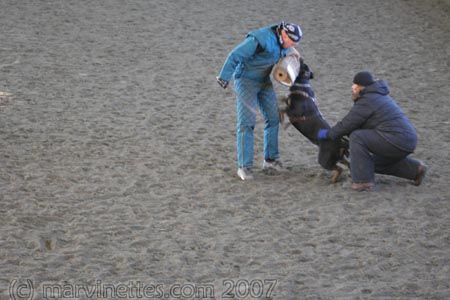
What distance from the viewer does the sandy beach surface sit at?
5984mm

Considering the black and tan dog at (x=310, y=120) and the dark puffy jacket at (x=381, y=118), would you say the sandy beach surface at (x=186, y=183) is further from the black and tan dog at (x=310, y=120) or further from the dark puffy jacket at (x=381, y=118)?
the dark puffy jacket at (x=381, y=118)

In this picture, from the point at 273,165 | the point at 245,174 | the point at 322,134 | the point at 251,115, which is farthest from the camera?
the point at 273,165

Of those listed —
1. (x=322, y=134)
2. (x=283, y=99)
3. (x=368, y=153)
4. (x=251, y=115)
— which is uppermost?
(x=283, y=99)

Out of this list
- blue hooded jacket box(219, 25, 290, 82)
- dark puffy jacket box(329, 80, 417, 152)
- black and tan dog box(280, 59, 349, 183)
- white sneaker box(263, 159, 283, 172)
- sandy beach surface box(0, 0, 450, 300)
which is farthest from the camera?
white sneaker box(263, 159, 283, 172)

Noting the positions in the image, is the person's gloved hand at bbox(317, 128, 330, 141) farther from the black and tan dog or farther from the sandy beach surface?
the sandy beach surface

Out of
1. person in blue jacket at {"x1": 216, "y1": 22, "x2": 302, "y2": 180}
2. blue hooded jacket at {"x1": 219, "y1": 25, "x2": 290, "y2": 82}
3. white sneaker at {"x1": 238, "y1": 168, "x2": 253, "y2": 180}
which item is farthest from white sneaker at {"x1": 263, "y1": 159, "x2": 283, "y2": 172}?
blue hooded jacket at {"x1": 219, "y1": 25, "x2": 290, "y2": 82}

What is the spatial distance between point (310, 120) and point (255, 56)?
2.59 feet

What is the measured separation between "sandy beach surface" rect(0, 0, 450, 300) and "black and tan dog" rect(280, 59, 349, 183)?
23cm

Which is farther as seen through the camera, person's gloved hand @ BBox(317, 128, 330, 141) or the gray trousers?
person's gloved hand @ BBox(317, 128, 330, 141)

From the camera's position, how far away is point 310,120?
26.3ft

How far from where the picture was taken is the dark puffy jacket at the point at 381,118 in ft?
25.0

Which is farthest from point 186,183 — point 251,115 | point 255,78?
point 255,78

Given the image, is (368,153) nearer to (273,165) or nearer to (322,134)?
(322,134)

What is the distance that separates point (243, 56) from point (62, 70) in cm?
469
